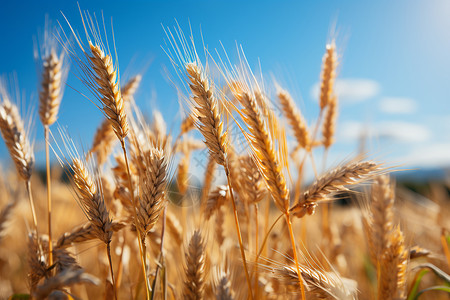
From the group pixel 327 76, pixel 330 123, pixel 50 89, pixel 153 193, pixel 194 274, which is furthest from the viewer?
pixel 330 123

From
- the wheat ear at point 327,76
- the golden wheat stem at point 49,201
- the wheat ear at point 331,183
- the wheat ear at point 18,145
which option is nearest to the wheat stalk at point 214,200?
the wheat ear at point 331,183

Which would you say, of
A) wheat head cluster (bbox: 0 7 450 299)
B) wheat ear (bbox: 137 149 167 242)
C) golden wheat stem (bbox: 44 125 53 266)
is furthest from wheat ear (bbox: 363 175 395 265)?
golden wheat stem (bbox: 44 125 53 266)

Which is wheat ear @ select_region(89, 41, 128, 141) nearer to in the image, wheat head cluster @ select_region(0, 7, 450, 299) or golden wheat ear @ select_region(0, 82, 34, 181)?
wheat head cluster @ select_region(0, 7, 450, 299)

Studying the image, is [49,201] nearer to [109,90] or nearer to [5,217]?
[109,90]

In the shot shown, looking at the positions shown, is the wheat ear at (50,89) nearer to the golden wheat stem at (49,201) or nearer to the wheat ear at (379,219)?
the golden wheat stem at (49,201)

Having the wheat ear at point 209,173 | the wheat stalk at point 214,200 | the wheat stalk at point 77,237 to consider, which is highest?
the wheat ear at point 209,173

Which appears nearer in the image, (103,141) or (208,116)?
(208,116)

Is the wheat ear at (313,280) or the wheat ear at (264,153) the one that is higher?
the wheat ear at (264,153)

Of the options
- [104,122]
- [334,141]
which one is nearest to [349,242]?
[334,141]

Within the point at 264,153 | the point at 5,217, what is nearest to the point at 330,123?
the point at 264,153

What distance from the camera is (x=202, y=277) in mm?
1312

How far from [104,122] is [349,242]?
3446 mm

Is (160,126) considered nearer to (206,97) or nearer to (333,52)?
(206,97)

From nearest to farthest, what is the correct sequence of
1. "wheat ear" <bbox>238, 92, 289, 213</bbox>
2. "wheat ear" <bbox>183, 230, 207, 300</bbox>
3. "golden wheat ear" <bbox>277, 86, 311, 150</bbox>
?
"wheat ear" <bbox>238, 92, 289, 213</bbox>, "wheat ear" <bbox>183, 230, 207, 300</bbox>, "golden wheat ear" <bbox>277, 86, 311, 150</bbox>
